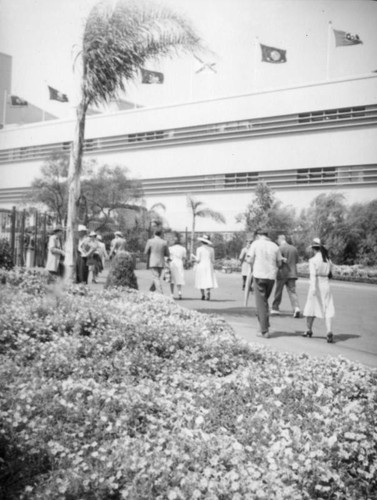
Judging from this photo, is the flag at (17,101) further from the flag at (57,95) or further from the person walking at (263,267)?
the person walking at (263,267)

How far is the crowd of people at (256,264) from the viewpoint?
20.4ft

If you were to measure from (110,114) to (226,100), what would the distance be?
1322 millimetres

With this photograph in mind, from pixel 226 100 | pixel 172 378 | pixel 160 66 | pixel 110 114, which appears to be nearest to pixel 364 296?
pixel 172 378

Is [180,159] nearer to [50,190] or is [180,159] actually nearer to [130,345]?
[50,190]

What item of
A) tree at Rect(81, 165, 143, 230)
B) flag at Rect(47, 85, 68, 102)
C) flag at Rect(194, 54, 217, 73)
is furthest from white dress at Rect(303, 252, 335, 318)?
flag at Rect(47, 85, 68, 102)

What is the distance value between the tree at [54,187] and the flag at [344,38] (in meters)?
2.83

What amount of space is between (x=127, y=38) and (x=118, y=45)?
0.10m

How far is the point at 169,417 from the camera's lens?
311cm

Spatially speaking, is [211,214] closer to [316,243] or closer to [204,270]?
[316,243]

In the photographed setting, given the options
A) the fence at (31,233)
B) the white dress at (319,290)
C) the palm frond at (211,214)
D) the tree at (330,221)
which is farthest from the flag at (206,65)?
the white dress at (319,290)

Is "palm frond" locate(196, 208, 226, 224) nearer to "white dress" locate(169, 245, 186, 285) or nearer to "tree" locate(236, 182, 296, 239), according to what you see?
"tree" locate(236, 182, 296, 239)

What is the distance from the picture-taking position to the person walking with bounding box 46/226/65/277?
453 cm

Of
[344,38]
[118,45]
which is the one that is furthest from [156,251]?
[344,38]

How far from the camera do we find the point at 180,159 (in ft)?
18.3
